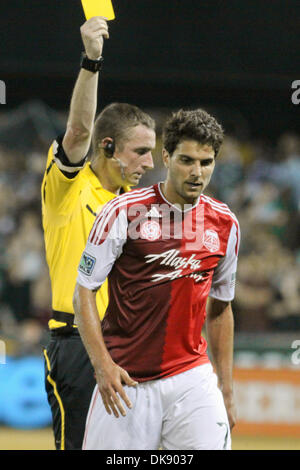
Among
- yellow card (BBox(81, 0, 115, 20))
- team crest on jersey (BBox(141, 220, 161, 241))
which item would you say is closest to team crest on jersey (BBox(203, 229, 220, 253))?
team crest on jersey (BBox(141, 220, 161, 241))

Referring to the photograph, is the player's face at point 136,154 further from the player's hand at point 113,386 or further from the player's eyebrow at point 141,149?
the player's hand at point 113,386

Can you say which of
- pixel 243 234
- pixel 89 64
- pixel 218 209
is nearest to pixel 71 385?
pixel 218 209

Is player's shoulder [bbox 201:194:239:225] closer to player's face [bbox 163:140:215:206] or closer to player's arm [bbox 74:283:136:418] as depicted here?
player's face [bbox 163:140:215:206]

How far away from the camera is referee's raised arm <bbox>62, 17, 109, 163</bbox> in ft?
11.4

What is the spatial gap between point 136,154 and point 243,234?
21.9ft

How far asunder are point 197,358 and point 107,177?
123cm

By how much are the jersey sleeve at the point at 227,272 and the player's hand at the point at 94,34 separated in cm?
105

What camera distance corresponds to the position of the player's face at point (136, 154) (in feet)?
13.5

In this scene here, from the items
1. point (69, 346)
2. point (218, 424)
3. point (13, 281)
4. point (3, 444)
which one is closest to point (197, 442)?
point (218, 424)

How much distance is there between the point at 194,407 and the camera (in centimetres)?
335

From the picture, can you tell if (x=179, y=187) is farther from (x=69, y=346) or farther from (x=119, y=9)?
(x=119, y=9)

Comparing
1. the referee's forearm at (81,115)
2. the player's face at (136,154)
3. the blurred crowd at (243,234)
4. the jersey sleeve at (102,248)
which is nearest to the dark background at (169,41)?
the blurred crowd at (243,234)

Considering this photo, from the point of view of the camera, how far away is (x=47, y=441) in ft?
25.5

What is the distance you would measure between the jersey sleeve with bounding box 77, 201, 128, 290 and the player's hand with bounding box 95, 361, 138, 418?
365 mm
